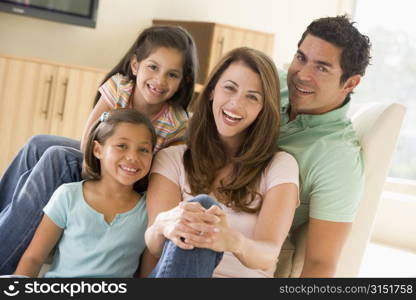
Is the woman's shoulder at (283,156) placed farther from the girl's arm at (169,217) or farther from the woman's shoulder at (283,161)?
the girl's arm at (169,217)

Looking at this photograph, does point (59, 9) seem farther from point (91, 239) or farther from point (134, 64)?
point (91, 239)

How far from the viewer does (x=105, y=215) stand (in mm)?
1877

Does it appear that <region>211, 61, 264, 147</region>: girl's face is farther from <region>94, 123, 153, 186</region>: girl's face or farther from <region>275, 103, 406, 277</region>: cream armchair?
<region>275, 103, 406, 277</region>: cream armchair

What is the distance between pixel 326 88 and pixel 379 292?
0.63 meters

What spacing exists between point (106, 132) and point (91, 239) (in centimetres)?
31

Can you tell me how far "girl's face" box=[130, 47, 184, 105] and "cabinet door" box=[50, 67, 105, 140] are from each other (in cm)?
228

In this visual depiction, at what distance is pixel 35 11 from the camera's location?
4566 mm

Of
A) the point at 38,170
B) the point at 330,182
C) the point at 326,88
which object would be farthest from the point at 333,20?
the point at 38,170

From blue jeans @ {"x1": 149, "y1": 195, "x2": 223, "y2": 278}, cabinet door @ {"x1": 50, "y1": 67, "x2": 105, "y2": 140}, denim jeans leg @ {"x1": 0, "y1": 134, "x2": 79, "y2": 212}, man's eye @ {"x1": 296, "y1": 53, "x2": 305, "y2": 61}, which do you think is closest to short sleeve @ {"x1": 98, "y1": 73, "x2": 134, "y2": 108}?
denim jeans leg @ {"x1": 0, "y1": 134, "x2": 79, "y2": 212}

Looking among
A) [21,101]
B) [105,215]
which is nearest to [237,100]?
[105,215]

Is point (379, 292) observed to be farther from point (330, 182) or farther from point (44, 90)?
point (44, 90)

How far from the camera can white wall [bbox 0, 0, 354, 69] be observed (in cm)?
472

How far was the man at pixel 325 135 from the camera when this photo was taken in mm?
1912

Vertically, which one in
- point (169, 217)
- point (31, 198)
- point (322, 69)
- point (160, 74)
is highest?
point (322, 69)
